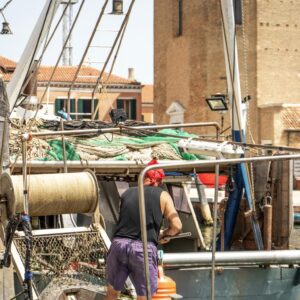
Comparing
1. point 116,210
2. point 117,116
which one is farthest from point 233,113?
point 116,210

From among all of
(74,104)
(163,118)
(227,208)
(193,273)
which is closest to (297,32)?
(163,118)

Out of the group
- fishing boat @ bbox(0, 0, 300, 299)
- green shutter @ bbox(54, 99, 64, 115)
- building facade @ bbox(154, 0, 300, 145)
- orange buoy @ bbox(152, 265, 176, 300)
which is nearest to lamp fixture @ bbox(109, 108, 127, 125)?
fishing boat @ bbox(0, 0, 300, 299)

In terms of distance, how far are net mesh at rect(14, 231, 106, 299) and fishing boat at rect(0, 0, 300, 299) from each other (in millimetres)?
10

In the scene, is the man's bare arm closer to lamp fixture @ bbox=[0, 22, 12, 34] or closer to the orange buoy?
the orange buoy

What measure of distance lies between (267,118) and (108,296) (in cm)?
2977

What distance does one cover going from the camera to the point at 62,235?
853cm

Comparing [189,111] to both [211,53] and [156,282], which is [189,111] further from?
[156,282]

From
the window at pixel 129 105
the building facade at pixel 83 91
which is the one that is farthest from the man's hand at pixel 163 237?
the window at pixel 129 105

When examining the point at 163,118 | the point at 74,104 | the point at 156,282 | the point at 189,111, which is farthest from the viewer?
the point at 74,104

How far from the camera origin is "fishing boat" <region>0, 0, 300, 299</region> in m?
7.51

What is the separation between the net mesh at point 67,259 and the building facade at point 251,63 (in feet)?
88.6

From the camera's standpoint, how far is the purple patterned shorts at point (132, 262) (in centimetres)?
685

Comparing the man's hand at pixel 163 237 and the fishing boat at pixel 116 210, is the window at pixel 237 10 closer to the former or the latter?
the fishing boat at pixel 116 210

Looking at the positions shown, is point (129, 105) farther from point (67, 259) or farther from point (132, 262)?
point (132, 262)
